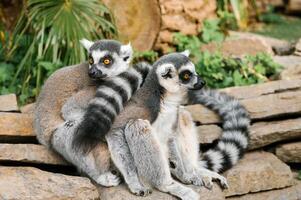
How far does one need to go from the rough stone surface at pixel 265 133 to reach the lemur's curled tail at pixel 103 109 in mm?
1072

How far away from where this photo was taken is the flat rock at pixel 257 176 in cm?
599

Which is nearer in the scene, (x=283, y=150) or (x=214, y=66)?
(x=283, y=150)

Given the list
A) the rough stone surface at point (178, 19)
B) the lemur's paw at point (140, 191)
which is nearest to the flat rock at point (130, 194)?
the lemur's paw at point (140, 191)

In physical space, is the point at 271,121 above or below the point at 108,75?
below

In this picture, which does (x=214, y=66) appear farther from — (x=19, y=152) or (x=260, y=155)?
(x=19, y=152)

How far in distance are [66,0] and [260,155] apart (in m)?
2.67

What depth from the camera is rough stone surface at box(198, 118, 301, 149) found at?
20.9ft

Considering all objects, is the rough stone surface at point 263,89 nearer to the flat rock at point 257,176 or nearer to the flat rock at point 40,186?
the flat rock at point 257,176

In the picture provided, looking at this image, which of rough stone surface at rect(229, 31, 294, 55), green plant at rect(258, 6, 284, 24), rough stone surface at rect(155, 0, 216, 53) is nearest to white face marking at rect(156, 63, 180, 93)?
rough stone surface at rect(155, 0, 216, 53)

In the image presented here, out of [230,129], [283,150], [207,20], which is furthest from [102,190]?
[207,20]

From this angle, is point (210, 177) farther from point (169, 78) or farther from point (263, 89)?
point (263, 89)

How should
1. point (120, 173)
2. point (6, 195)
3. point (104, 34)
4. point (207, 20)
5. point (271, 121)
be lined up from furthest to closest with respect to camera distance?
point (207, 20), point (104, 34), point (271, 121), point (120, 173), point (6, 195)

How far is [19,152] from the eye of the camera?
18.7 feet

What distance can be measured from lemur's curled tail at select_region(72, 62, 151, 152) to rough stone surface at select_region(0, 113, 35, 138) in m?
0.91
